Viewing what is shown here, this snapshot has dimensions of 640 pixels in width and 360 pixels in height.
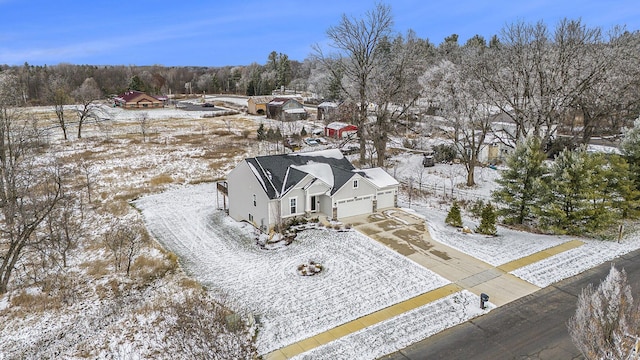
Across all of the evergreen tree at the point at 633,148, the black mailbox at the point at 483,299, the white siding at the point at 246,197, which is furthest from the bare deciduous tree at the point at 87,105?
the evergreen tree at the point at 633,148

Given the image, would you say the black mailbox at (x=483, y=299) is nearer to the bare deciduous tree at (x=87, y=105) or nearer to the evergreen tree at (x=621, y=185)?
the evergreen tree at (x=621, y=185)

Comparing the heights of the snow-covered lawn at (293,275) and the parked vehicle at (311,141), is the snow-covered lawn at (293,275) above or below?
below

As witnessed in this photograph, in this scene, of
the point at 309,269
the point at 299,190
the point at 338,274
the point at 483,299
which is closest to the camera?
the point at 483,299

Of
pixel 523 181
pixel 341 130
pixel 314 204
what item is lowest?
pixel 314 204

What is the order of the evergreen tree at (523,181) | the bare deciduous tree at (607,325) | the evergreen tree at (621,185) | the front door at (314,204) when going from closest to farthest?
the bare deciduous tree at (607,325) → the evergreen tree at (621,185) → the evergreen tree at (523,181) → the front door at (314,204)

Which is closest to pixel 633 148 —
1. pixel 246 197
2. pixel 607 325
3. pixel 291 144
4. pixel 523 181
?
pixel 523 181

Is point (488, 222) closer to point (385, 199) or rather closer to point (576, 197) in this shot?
point (576, 197)

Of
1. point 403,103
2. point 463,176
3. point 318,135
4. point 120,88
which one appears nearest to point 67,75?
point 120,88

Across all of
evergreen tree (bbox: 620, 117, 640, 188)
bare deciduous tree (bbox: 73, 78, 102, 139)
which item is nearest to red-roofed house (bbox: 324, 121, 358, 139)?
evergreen tree (bbox: 620, 117, 640, 188)
